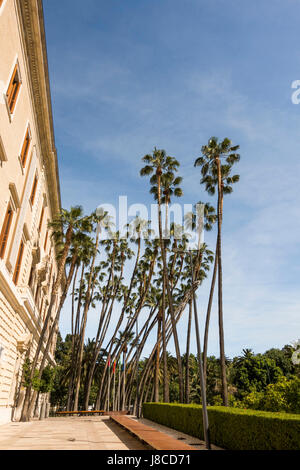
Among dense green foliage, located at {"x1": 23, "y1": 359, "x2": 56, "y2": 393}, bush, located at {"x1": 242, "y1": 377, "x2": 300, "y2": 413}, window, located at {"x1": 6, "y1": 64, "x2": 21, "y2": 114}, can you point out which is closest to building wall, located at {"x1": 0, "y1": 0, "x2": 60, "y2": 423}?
window, located at {"x1": 6, "y1": 64, "x2": 21, "y2": 114}

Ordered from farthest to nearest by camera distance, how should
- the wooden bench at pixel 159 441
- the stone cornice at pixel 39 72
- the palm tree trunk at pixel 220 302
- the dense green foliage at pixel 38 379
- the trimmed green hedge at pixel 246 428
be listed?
the dense green foliage at pixel 38 379 < the palm tree trunk at pixel 220 302 < the stone cornice at pixel 39 72 < the trimmed green hedge at pixel 246 428 < the wooden bench at pixel 159 441

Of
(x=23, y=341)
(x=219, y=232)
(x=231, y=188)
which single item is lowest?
(x=23, y=341)

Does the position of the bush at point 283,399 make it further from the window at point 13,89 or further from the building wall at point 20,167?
the window at point 13,89

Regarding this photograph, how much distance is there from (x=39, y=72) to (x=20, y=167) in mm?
6169

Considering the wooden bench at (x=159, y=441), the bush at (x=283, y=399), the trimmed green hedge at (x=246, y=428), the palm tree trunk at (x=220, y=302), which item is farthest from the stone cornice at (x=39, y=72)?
the bush at (x=283, y=399)

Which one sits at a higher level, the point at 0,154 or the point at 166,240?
the point at 166,240

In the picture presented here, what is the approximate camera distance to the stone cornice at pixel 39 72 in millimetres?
17028

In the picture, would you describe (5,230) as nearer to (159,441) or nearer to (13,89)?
(13,89)

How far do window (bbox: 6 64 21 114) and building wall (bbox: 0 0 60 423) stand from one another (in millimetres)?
218

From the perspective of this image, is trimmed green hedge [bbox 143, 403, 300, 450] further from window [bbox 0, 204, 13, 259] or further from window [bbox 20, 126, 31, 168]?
window [bbox 20, 126, 31, 168]

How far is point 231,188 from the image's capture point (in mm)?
28094
